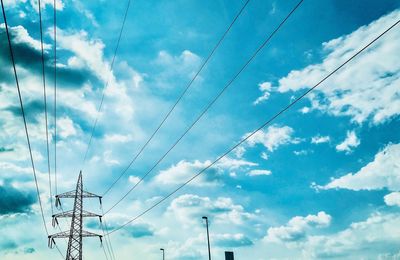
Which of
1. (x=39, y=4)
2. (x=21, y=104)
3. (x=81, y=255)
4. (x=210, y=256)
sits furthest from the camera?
(x=81, y=255)

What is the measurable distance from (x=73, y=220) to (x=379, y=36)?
3642 cm

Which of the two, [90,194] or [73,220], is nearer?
[73,220]

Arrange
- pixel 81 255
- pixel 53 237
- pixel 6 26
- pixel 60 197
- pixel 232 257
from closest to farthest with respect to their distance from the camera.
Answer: pixel 6 26
pixel 232 257
pixel 81 255
pixel 53 237
pixel 60 197

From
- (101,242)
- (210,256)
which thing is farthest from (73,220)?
(210,256)

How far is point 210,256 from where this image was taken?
32.8 metres

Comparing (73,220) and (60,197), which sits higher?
(60,197)

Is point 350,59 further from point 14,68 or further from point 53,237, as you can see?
point 53,237

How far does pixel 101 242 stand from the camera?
138ft

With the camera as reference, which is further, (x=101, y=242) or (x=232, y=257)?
(x=101, y=242)

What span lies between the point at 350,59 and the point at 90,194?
1521 inches

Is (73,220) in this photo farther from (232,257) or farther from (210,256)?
(232,257)

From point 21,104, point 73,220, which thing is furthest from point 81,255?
point 21,104

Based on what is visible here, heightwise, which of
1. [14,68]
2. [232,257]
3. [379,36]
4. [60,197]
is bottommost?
[232,257]

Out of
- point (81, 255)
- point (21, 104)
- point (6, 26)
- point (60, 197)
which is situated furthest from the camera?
point (60, 197)
